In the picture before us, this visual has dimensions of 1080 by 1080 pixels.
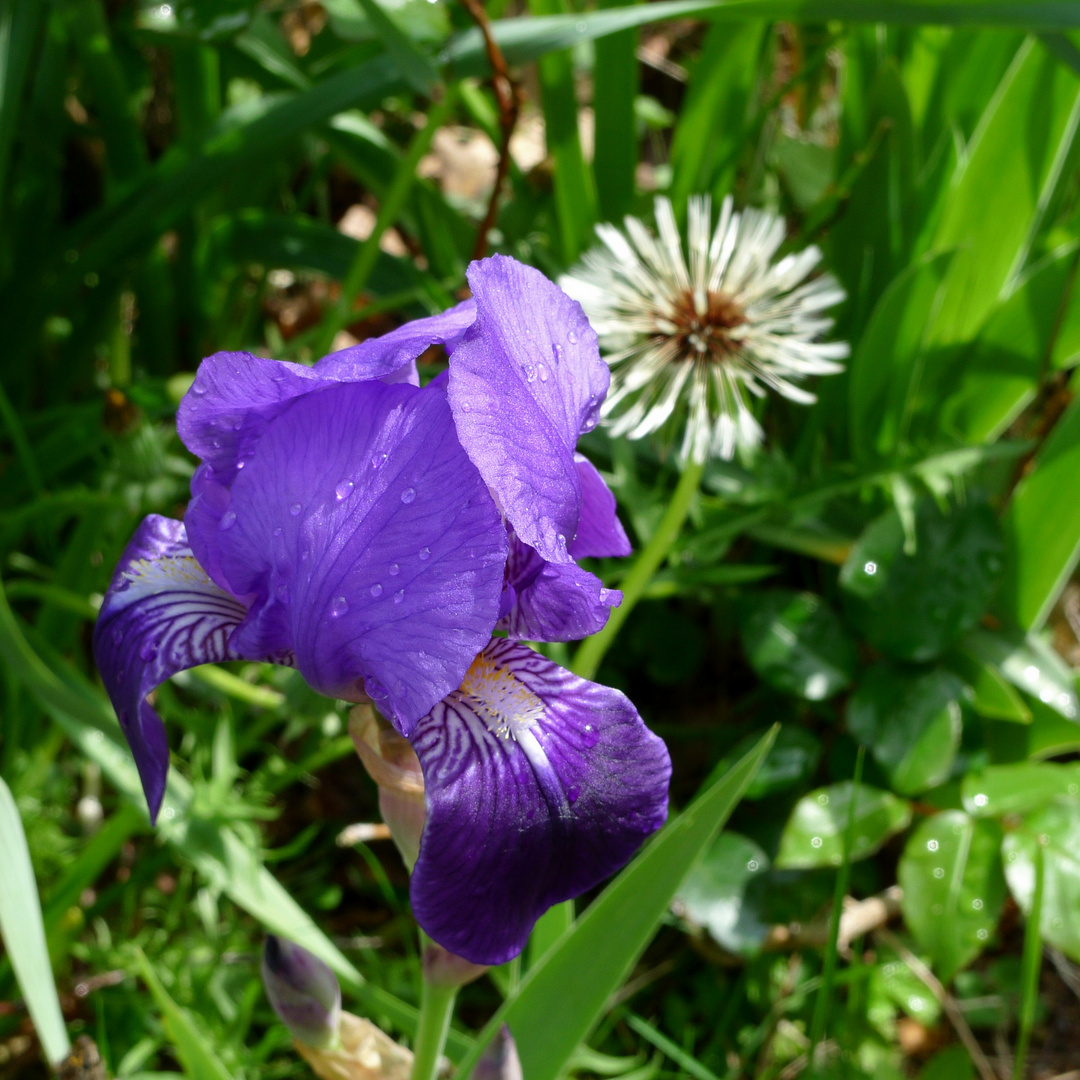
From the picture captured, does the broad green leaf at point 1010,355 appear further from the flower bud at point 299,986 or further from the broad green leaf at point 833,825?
the flower bud at point 299,986

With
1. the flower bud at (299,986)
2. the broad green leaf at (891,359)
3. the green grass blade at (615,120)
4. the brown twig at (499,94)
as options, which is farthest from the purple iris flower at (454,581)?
the green grass blade at (615,120)

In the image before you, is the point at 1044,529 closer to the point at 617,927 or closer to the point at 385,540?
the point at 617,927

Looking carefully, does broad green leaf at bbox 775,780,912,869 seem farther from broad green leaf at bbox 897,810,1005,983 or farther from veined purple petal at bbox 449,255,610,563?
veined purple petal at bbox 449,255,610,563

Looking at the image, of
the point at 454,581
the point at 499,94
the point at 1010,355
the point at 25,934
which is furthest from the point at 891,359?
the point at 25,934

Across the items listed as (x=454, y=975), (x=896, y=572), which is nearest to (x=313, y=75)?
(x=896, y=572)

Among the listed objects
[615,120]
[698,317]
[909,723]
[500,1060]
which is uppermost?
[615,120]
